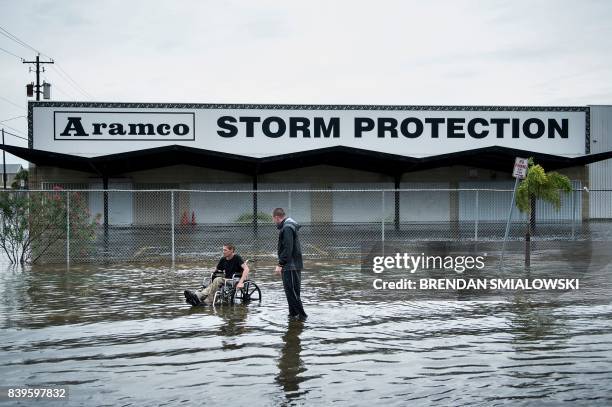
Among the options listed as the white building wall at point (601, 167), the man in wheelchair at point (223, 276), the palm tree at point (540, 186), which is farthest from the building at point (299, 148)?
the man in wheelchair at point (223, 276)

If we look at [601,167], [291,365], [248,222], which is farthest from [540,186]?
[601,167]

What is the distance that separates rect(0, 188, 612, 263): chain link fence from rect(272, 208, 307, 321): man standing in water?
346 inches

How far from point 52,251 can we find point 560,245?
Answer: 15.1 meters

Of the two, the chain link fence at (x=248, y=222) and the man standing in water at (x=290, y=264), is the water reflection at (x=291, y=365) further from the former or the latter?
the chain link fence at (x=248, y=222)

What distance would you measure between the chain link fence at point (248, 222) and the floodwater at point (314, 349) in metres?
5.11

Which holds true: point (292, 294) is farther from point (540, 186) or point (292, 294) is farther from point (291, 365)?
point (540, 186)

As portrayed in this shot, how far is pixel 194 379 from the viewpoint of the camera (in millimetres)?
7133

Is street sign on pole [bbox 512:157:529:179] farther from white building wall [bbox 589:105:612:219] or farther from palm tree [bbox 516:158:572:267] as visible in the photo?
white building wall [bbox 589:105:612:219]

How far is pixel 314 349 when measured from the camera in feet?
27.6

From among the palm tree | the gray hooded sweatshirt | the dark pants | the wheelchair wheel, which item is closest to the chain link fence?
the palm tree

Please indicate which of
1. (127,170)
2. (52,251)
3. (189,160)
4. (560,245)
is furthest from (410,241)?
(127,170)

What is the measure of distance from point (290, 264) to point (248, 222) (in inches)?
857

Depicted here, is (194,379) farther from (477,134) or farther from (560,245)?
(477,134)

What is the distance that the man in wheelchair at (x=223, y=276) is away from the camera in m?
11.2
